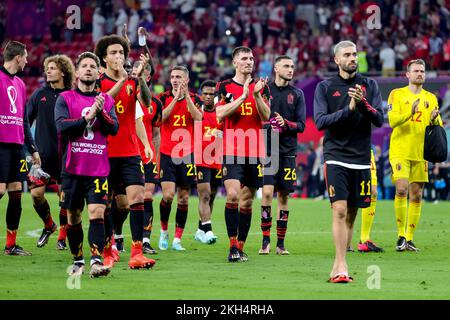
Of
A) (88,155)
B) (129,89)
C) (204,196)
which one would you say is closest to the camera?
(88,155)

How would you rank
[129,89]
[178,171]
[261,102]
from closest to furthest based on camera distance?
[129,89]
[261,102]
[178,171]

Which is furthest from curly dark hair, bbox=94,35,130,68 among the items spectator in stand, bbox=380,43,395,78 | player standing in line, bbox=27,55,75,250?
spectator in stand, bbox=380,43,395,78

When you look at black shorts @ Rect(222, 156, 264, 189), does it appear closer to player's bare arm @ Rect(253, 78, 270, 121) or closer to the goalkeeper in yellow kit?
player's bare arm @ Rect(253, 78, 270, 121)

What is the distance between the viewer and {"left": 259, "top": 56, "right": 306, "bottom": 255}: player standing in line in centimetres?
1458

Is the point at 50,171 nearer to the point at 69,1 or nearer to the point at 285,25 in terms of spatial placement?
the point at 285,25

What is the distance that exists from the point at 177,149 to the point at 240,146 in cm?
268

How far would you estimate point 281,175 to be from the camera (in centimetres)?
1469

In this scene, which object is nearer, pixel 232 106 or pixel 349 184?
pixel 349 184

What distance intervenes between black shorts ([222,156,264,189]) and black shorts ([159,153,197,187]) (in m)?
2.37

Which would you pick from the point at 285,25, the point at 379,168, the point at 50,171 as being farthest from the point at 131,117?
the point at 285,25

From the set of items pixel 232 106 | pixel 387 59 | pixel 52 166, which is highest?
pixel 387 59

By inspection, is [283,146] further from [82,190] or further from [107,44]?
[82,190]

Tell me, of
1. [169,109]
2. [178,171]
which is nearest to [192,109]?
[169,109]

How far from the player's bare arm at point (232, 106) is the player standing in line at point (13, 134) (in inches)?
93.6
